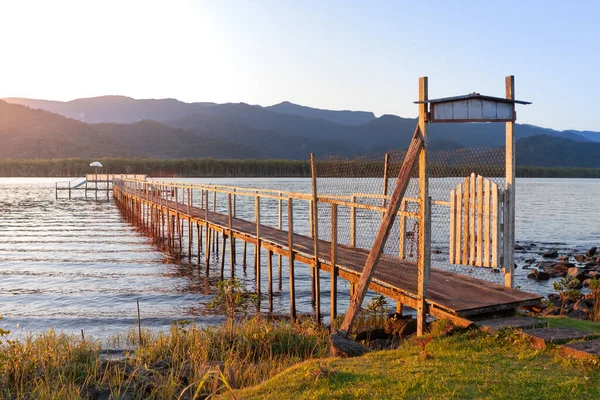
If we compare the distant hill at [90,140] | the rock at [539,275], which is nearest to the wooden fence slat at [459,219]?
the rock at [539,275]

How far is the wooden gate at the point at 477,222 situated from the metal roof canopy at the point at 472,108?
2.91 ft

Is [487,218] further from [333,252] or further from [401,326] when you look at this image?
[333,252]

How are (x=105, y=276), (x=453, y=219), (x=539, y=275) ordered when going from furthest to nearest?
(x=105, y=276) < (x=539, y=275) < (x=453, y=219)

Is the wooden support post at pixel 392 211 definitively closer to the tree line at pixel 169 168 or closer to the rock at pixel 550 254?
the rock at pixel 550 254

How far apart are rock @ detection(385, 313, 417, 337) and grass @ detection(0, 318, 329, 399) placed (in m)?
1.14

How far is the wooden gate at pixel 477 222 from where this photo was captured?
7797 millimetres

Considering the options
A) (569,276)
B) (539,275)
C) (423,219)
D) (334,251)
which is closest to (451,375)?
(423,219)

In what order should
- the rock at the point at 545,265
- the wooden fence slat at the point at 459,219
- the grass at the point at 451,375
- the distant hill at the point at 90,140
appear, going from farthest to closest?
the distant hill at the point at 90,140 → the rock at the point at 545,265 → the wooden fence slat at the point at 459,219 → the grass at the point at 451,375

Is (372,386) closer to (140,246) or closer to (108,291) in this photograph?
(108,291)

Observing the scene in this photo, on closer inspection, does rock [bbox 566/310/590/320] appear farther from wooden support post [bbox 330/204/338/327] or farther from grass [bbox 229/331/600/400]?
grass [bbox 229/331/600/400]

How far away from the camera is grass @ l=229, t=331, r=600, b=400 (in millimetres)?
5199

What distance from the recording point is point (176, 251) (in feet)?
82.6

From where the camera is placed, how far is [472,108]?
300 inches

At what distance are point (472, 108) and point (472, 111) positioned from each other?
0.05 m
